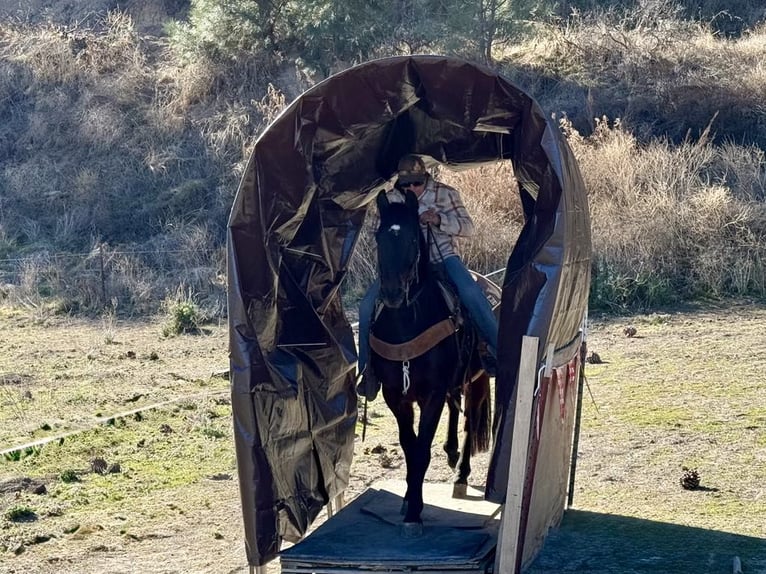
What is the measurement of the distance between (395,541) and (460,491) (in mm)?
1350

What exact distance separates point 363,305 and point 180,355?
9835 millimetres

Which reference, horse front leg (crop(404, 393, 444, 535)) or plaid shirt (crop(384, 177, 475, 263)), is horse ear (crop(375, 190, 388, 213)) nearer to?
plaid shirt (crop(384, 177, 475, 263))

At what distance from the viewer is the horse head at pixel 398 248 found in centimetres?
736

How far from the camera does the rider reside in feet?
26.2

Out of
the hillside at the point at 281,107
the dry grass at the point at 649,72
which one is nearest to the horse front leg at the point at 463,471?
the hillside at the point at 281,107

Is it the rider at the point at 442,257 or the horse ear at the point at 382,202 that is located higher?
the horse ear at the point at 382,202

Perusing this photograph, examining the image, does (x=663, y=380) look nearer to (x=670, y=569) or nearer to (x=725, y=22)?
(x=670, y=569)

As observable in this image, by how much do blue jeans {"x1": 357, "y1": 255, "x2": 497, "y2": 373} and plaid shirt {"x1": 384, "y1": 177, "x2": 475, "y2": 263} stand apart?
0.31ft

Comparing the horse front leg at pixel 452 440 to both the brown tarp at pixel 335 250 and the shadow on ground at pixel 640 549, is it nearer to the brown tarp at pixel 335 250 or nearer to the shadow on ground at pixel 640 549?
the brown tarp at pixel 335 250

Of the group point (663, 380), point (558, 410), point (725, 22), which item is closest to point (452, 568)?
point (558, 410)

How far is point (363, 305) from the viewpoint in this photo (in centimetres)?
812

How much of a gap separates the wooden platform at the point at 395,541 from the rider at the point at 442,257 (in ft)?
3.09

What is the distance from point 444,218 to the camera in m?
8.12

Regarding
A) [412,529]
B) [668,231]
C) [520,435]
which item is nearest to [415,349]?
[412,529]
